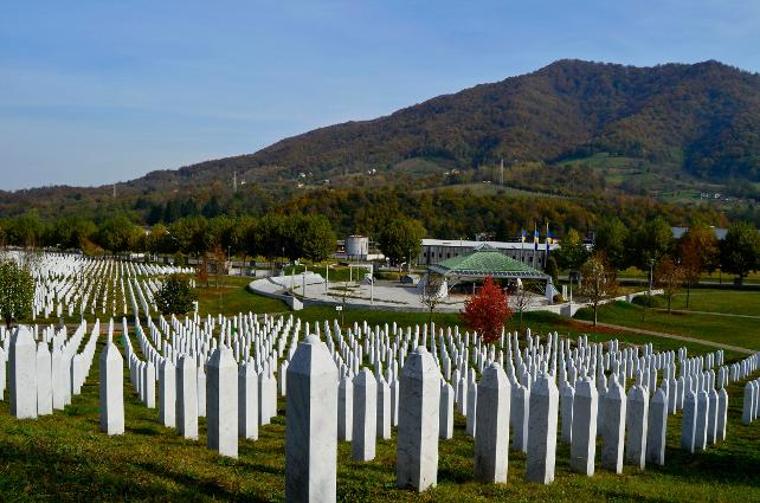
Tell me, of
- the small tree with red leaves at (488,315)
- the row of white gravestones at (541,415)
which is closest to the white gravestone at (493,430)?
the row of white gravestones at (541,415)

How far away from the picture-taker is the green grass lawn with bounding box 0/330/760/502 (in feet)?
18.9

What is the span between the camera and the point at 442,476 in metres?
7.27

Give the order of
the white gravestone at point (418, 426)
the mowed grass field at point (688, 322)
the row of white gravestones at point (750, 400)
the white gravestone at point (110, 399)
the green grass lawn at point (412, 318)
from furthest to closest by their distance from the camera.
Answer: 1. the mowed grass field at point (688, 322)
2. the green grass lawn at point (412, 318)
3. the row of white gravestones at point (750, 400)
4. the white gravestone at point (110, 399)
5. the white gravestone at point (418, 426)

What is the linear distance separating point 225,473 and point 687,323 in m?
39.2

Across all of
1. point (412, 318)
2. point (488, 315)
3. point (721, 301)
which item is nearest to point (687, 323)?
point (721, 301)

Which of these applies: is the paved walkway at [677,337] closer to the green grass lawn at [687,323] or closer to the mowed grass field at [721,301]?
the green grass lawn at [687,323]

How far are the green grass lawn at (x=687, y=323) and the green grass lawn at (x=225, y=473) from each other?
89.5ft

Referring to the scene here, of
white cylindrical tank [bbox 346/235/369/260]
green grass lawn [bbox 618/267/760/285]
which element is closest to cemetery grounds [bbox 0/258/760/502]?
green grass lawn [bbox 618/267/760/285]

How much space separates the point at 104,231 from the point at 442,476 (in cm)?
10799

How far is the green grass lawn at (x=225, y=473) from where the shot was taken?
5.77 metres

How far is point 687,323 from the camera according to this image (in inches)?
1565

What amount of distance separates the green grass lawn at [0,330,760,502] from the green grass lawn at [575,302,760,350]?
27267 millimetres

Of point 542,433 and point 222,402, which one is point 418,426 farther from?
point 222,402

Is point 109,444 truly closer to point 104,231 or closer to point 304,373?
point 304,373
